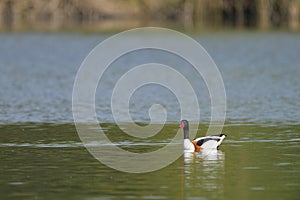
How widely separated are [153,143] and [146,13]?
57272mm

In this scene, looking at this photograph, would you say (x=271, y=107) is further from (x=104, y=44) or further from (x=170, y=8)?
(x=170, y=8)

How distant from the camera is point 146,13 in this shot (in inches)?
2950

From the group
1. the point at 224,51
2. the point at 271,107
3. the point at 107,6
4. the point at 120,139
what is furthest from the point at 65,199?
the point at 107,6

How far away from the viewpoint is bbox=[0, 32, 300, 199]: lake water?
1359cm

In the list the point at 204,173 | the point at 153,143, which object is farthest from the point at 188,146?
the point at 204,173

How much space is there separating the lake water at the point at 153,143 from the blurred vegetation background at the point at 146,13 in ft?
102

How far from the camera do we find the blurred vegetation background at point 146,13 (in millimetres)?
68688

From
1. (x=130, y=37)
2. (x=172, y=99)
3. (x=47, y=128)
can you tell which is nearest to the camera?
(x=47, y=128)

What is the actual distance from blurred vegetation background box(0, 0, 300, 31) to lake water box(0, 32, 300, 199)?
31010mm

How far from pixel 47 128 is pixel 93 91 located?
791cm

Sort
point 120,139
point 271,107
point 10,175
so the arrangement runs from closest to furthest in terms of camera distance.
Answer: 1. point 10,175
2. point 120,139
3. point 271,107

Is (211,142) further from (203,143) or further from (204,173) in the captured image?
(204,173)

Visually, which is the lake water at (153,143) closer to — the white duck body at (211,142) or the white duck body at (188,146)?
the white duck body at (211,142)

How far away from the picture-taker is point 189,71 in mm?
35031
